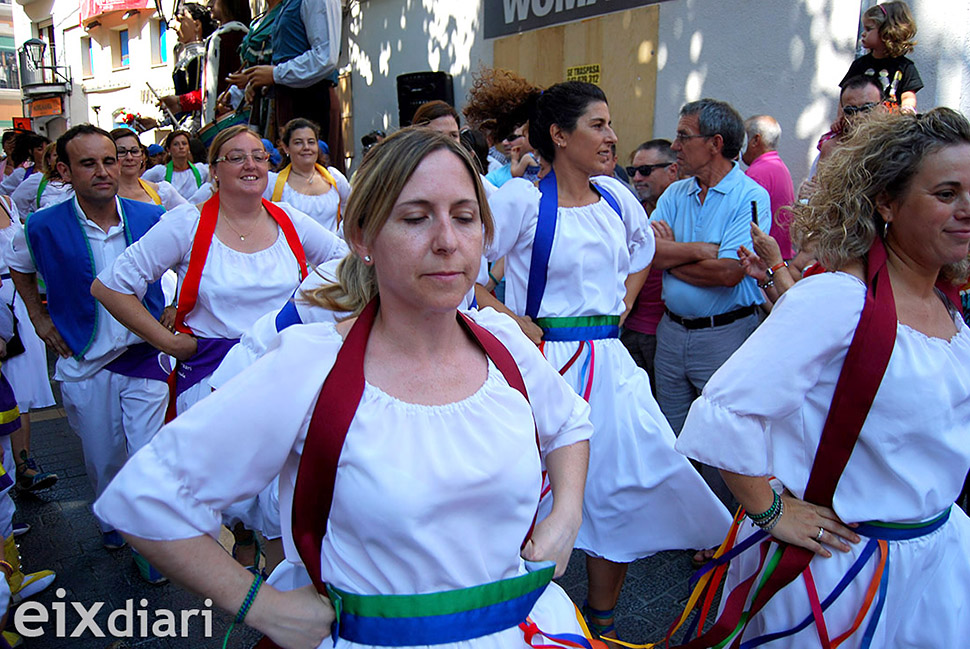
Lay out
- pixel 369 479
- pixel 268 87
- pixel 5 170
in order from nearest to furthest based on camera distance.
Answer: pixel 369 479 < pixel 268 87 < pixel 5 170

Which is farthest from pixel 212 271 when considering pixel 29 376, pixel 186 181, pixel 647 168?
pixel 186 181

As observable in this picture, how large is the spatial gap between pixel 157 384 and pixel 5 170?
459 inches

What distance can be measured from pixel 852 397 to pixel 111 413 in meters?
3.78

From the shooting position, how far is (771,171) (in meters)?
5.12

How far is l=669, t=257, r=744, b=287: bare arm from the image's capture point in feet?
13.6

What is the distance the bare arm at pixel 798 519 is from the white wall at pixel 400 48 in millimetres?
9291

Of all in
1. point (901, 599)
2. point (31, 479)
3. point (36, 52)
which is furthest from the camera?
point (36, 52)

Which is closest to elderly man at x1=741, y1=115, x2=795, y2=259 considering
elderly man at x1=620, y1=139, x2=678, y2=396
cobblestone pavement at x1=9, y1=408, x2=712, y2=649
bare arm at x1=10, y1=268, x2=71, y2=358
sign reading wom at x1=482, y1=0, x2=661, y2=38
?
elderly man at x1=620, y1=139, x2=678, y2=396

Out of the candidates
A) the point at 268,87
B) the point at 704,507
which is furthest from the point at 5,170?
the point at 704,507

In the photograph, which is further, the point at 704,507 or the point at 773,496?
the point at 704,507

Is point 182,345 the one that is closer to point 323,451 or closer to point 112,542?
point 112,542

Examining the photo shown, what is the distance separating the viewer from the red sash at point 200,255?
3.65m

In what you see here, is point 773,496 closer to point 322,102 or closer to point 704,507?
point 704,507

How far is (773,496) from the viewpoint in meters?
2.10
